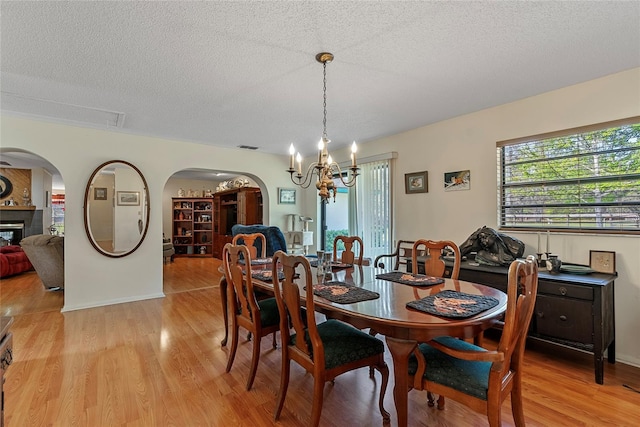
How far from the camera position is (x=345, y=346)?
1.78 m

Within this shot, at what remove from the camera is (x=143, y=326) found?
133 inches

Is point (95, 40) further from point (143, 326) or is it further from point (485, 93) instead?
point (485, 93)

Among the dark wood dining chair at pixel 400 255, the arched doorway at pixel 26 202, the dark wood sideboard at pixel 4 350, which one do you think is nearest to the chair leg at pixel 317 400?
the dark wood sideboard at pixel 4 350

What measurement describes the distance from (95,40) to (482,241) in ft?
11.9

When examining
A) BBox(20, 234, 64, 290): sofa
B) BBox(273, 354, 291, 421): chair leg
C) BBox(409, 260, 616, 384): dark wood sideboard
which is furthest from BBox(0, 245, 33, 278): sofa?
BBox(409, 260, 616, 384): dark wood sideboard

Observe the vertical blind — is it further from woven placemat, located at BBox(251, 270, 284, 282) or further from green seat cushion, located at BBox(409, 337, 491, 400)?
green seat cushion, located at BBox(409, 337, 491, 400)

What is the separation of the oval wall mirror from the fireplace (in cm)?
503

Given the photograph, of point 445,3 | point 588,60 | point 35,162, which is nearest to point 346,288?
point 445,3

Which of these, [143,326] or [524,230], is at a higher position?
[524,230]

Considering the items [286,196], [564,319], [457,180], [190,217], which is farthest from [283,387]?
[190,217]

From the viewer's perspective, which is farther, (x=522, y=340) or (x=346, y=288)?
(x=346, y=288)

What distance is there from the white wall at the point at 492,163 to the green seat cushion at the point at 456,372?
78.7 inches

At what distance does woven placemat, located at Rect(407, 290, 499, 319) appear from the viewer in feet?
4.90

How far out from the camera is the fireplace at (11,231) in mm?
7145
